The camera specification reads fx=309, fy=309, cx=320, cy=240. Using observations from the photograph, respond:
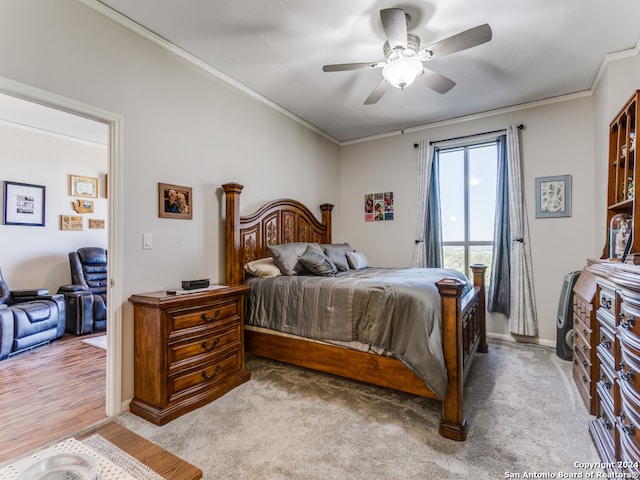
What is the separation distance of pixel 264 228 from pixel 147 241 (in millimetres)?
1335

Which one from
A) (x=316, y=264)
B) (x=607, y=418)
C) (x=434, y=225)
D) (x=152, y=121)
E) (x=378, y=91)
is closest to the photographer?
(x=607, y=418)

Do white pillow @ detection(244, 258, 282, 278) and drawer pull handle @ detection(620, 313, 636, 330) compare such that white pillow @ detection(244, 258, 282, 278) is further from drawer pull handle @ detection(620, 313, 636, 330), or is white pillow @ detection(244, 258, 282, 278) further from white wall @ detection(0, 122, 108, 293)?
white wall @ detection(0, 122, 108, 293)

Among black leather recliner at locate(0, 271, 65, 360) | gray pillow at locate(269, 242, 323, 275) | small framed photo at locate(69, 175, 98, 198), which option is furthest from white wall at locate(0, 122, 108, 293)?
gray pillow at locate(269, 242, 323, 275)

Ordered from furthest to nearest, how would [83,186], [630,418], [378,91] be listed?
[83,186] → [378,91] → [630,418]

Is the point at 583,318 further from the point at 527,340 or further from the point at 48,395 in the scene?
the point at 48,395

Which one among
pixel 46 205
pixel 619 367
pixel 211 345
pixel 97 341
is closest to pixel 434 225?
pixel 619 367

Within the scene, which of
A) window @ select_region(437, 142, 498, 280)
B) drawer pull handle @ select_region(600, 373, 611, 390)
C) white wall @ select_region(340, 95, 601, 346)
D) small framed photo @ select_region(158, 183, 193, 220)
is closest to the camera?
drawer pull handle @ select_region(600, 373, 611, 390)

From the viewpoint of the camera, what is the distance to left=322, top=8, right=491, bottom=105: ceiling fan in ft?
6.26

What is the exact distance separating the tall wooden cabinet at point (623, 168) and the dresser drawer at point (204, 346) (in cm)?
284

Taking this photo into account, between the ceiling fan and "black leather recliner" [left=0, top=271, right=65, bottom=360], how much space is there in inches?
157

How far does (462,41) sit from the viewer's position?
2.03 meters

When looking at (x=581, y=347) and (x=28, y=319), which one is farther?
(x=28, y=319)

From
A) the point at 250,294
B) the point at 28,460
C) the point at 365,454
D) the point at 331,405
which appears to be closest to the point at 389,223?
the point at 250,294

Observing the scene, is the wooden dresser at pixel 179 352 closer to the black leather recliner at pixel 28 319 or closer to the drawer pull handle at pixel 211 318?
the drawer pull handle at pixel 211 318
